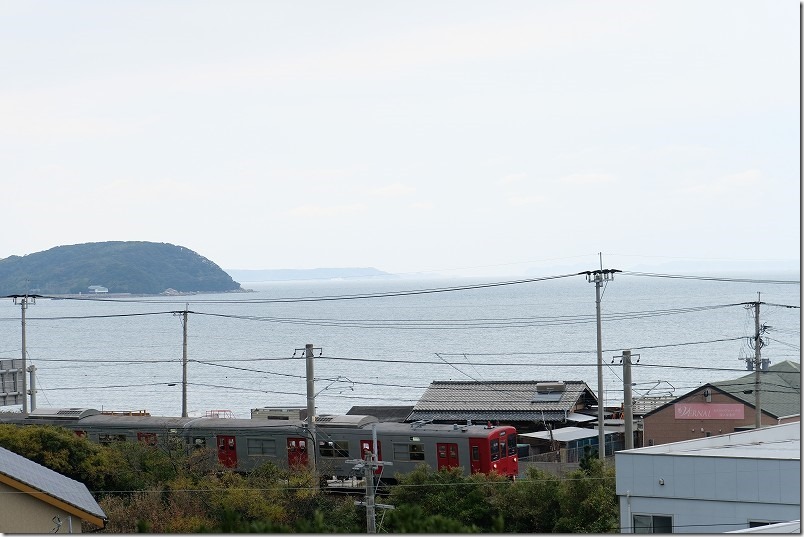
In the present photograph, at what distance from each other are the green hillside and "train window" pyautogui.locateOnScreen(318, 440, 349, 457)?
144m

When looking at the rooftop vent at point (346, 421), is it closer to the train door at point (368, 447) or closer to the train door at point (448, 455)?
the train door at point (368, 447)

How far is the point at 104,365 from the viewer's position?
9275 cm

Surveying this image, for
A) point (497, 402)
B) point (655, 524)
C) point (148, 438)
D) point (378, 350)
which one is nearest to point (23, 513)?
point (655, 524)

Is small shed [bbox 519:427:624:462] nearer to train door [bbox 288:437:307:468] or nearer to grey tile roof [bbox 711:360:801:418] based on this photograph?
grey tile roof [bbox 711:360:801:418]

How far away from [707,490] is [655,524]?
0.91 metres

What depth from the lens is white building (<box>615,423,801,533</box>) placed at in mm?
11742

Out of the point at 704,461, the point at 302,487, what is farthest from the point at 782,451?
the point at 302,487

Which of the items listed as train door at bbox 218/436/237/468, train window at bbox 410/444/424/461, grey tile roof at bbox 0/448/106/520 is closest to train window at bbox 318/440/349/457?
train window at bbox 410/444/424/461

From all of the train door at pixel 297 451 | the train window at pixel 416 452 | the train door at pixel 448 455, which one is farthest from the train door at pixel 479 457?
the train door at pixel 297 451

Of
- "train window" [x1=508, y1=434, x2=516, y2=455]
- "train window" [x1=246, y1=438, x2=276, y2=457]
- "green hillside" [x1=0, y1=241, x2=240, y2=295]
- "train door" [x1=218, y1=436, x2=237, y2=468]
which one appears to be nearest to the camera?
"train window" [x1=508, y1=434, x2=516, y2=455]

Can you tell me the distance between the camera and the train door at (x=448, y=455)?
79.4 ft

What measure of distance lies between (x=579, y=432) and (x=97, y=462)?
51.5 feet

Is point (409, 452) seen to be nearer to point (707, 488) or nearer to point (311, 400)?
point (311, 400)

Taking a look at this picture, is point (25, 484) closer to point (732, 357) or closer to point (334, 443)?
point (334, 443)
